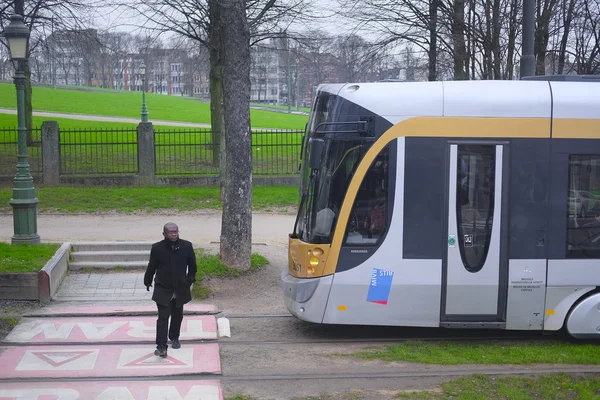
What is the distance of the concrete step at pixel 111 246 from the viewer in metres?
13.5

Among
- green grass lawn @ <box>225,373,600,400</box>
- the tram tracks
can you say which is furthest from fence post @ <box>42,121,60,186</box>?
green grass lawn @ <box>225,373,600,400</box>

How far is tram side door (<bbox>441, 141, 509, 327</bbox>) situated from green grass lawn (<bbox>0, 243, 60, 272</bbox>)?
244 inches

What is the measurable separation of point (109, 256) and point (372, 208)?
19.7 feet

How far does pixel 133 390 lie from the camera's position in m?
7.64

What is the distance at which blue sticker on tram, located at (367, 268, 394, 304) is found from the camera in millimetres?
9000

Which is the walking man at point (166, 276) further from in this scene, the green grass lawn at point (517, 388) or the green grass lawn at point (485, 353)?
the green grass lawn at point (517, 388)

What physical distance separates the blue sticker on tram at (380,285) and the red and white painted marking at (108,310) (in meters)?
2.88

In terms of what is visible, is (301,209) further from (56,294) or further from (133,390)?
(56,294)

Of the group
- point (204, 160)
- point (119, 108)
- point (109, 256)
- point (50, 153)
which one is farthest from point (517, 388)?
point (119, 108)

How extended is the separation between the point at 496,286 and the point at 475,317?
45 centimetres

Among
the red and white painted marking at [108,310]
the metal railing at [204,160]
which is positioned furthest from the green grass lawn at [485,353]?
the metal railing at [204,160]

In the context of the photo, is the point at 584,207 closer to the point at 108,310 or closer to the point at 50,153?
the point at 108,310

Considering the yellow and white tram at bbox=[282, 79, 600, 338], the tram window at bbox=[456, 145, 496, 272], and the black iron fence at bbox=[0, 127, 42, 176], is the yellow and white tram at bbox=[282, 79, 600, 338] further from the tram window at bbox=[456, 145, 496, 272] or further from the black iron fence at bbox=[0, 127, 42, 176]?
the black iron fence at bbox=[0, 127, 42, 176]

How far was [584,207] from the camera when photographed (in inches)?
362
